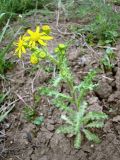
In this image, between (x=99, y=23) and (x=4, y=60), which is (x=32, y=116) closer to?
(x=4, y=60)

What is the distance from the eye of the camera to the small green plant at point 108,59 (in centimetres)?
230

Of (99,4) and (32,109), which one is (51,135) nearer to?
(32,109)

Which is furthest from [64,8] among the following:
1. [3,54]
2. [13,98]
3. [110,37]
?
[13,98]

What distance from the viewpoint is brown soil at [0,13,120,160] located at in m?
1.92

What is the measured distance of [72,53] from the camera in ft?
8.00

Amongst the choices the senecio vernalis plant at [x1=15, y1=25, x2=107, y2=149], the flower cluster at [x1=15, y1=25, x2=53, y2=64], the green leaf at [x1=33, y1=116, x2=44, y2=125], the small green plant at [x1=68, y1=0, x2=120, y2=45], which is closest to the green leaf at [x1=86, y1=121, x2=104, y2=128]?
the senecio vernalis plant at [x1=15, y1=25, x2=107, y2=149]

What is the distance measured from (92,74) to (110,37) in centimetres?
70

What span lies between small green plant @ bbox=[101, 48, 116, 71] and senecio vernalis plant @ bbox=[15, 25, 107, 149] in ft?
1.21

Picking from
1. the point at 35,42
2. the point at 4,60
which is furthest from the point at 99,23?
the point at 35,42

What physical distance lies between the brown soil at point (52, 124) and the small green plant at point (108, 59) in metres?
0.04

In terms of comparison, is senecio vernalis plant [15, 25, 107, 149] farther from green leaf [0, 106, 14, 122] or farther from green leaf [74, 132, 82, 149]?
green leaf [0, 106, 14, 122]

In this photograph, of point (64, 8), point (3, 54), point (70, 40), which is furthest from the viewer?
point (64, 8)

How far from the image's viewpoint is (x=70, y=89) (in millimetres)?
1899

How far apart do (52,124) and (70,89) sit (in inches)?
11.3
